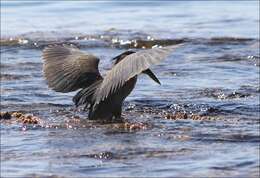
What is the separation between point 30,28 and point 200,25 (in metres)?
2.66

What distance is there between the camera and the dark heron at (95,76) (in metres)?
6.36

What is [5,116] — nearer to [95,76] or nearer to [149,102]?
[95,76]

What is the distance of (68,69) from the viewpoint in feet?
23.6

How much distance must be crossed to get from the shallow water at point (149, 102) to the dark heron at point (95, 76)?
18cm

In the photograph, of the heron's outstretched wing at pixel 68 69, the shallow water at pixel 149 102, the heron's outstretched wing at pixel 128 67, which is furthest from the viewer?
the heron's outstretched wing at pixel 68 69

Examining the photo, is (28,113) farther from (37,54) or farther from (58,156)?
(37,54)

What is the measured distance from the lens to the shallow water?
5.51 metres

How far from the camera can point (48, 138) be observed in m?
6.30

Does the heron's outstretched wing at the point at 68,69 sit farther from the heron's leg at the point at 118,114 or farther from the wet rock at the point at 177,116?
the wet rock at the point at 177,116

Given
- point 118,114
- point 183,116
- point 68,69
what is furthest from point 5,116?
point 183,116

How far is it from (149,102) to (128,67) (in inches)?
65.1

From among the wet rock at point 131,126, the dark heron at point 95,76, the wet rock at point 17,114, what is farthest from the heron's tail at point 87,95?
the wet rock at point 17,114

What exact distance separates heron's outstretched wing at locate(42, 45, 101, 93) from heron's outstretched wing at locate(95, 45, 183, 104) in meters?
0.49

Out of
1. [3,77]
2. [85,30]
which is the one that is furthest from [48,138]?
[85,30]
